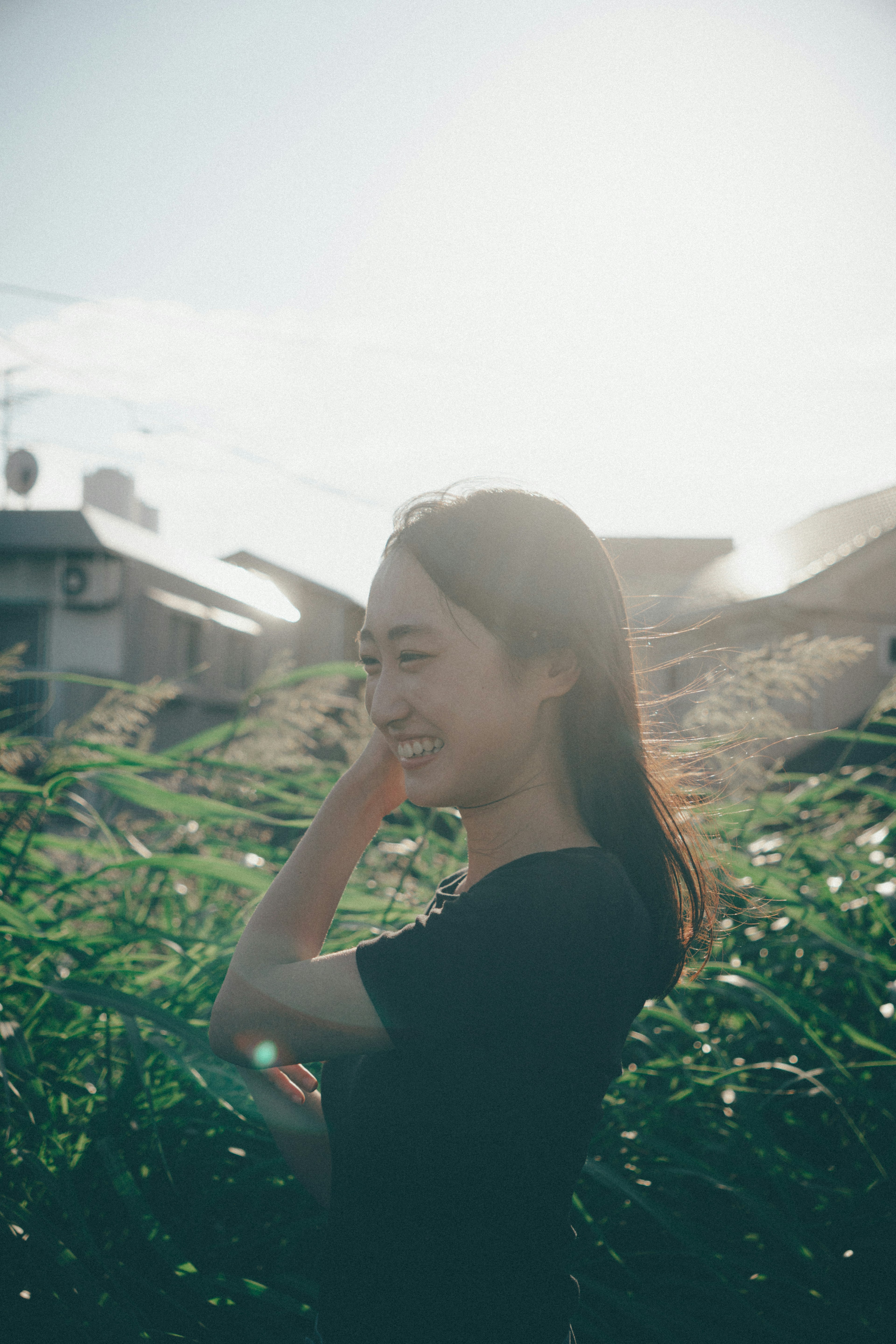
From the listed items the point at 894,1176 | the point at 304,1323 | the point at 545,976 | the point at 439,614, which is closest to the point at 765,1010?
the point at 894,1176

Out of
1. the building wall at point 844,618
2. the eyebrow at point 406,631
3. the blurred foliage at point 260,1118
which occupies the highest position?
the building wall at point 844,618

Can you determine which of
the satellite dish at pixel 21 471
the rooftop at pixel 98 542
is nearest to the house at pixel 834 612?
the rooftop at pixel 98 542

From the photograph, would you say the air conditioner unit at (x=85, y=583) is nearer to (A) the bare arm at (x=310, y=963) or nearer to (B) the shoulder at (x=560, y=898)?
(A) the bare arm at (x=310, y=963)

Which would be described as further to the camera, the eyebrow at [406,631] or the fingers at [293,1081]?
the fingers at [293,1081]

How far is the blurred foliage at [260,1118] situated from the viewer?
1.24 metres

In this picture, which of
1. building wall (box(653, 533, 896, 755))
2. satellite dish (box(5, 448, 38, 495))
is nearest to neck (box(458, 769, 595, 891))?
building wall (box(653, 533, 896, 755))

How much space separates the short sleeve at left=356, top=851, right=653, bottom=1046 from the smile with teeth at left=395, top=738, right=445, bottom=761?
0.21m

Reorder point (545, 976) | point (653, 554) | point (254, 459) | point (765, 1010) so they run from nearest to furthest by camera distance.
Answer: point (545, 976), point (765, 1010), point (254, 459), point (653, 554)

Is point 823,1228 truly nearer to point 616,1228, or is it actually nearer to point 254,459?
point 616,1228

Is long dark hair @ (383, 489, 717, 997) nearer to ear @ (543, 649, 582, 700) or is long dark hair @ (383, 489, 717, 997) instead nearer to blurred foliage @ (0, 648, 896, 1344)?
ear @ (543, 649, 582, 700)

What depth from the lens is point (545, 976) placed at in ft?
2.66

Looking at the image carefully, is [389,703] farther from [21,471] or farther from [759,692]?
[21,471]

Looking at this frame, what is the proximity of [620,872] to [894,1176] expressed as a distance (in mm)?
1037

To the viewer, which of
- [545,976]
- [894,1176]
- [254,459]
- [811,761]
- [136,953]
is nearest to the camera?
[545,976]
